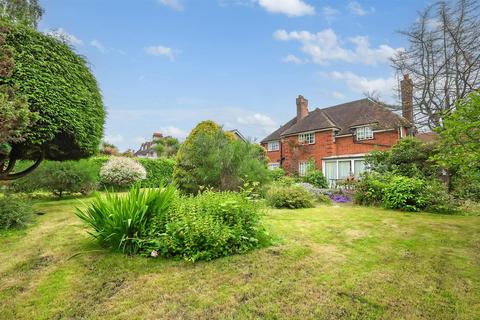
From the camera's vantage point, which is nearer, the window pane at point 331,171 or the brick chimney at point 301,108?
the window pane at point 331,171

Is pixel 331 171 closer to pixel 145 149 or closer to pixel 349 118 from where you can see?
pixel 349 118

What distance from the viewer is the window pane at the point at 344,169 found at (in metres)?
20.6

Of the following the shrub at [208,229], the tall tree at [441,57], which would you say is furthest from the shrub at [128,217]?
the tall tree at [441,57]

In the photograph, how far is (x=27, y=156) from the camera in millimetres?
8344

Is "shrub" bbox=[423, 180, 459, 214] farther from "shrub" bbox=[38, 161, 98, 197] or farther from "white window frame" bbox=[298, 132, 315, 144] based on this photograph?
"white window frame" bbox=[298, 132, 315, 144]

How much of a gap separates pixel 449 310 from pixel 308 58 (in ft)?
37.4

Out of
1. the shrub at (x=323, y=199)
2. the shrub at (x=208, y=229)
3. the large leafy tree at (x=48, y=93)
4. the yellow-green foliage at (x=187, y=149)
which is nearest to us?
the shrub at (x=208, y=229)

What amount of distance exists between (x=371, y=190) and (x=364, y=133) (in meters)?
12.4

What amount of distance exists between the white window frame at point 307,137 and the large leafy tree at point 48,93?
19178mm

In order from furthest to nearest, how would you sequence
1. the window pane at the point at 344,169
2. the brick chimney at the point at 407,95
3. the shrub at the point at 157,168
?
the window pane at the point at 344,169, the shrub at the point at 157,168, the brick chimney at the point at 407,95

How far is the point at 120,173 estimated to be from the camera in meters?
14.6

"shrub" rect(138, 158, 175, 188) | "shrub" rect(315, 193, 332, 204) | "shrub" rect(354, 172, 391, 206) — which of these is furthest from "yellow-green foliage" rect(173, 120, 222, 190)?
"shrub" rect(138, 158, 175, 188)

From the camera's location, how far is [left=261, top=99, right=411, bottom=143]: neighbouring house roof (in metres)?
19.0

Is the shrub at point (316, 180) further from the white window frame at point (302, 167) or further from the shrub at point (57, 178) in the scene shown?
the shrub at point (57, 178)
